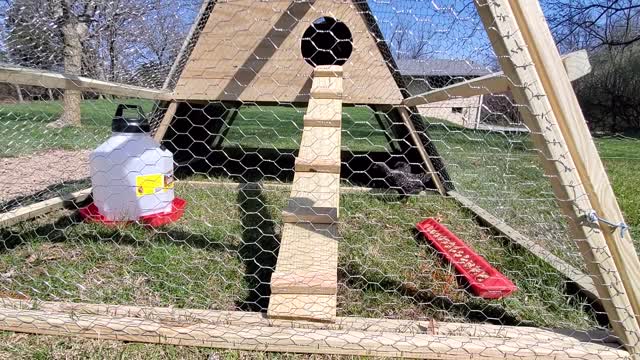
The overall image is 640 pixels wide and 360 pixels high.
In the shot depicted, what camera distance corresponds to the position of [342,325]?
0.91 metres

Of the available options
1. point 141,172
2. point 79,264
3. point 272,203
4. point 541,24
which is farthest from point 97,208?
point 541,24

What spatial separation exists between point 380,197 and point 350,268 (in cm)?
77

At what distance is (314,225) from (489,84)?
1.86 ft

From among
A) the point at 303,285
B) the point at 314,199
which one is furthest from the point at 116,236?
the point at 303,285

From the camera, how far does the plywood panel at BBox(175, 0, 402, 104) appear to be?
5.96ft

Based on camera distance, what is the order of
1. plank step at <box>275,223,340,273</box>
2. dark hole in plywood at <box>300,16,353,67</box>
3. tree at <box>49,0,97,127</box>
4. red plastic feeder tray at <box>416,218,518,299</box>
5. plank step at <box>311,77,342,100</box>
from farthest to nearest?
dark hole in plywood at <box>300,16,353,67</box> < plank step at <box>311,77,342,100</box> < tree at <box>49,0,97,127</box> < red plastic feeder tray at <box>416,218,518,299</box> < plank step at <box>275,223,340,273</box>

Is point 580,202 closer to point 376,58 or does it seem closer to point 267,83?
point 376,58

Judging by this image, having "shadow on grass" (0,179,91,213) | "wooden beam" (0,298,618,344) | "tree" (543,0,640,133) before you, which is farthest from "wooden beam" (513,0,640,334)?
"tree" (543,0,640,133)

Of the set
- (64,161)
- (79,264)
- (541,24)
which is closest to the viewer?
(541,24)

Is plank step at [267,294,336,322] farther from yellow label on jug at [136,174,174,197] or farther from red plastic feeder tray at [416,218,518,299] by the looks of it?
yellow label on jug at [136,174,174,197]

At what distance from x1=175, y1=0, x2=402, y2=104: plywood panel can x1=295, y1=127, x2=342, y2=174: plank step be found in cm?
48

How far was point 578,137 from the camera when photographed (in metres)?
0.80

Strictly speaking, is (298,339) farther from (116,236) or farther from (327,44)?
(327,44)

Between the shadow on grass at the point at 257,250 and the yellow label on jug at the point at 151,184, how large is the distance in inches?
12.1
